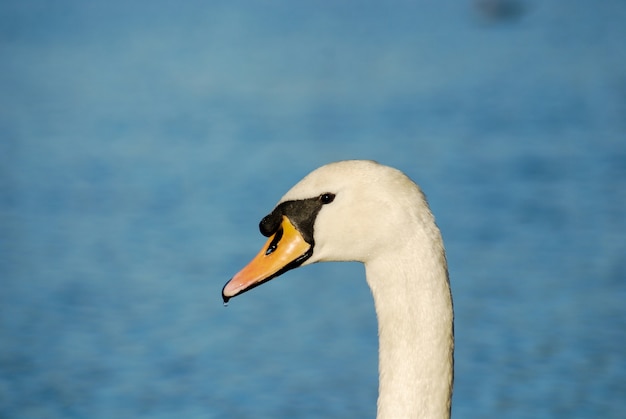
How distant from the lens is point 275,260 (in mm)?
3426

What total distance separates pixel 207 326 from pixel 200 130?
475 centimetres

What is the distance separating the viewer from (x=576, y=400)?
5.86 metres

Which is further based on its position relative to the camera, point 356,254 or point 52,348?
point 52,348

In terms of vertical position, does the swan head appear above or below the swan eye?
below

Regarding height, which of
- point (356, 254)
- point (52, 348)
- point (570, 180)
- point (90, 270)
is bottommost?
point (356, 254)

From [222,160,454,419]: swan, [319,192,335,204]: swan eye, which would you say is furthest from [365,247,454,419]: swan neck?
[319,192,335,204]: swan eye

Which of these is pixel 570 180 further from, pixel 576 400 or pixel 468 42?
pixel 468 42

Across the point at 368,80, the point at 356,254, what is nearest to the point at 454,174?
the point at 368,80

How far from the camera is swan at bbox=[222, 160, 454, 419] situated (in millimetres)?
3148

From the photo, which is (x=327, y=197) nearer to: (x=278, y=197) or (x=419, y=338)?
(x=419, y=338)

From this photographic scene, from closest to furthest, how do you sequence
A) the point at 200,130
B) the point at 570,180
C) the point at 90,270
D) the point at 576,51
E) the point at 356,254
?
the point at 356,254, the point at 90,270, the point at 570,180, the point at 200,130, the point at 576,51

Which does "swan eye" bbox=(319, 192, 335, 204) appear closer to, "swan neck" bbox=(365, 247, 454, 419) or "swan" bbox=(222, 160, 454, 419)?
"swan" bbox=(222, 160, 454, 419)

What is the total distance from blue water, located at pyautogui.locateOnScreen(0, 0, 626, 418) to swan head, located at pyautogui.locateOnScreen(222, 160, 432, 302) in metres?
2.44

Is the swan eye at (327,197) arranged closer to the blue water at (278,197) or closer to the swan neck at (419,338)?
the swan neck at (419,338)
